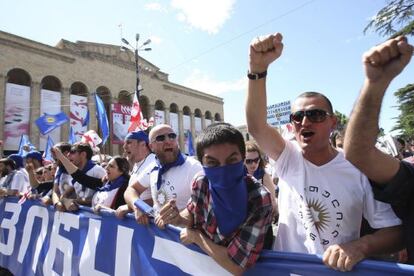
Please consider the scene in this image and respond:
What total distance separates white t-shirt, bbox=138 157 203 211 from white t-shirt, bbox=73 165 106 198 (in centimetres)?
140

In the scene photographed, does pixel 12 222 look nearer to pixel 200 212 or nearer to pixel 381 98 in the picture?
pixel 200 212

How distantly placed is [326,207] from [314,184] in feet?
0.46

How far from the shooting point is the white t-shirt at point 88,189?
12.7ft

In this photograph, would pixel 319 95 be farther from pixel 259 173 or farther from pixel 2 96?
pixel 2 96

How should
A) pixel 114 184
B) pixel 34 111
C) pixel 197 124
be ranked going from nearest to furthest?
pixel 114 184 → pixel 34 111 → pixel 197 124

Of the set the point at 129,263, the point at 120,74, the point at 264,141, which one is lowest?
the point at 129,263

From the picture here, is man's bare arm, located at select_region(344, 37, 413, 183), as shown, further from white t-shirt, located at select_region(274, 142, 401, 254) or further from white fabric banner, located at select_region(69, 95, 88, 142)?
white fabric banner, located at select_region(69, 95, 88, 142)

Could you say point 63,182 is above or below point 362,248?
above

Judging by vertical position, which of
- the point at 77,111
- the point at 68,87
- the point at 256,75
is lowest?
the point at 256,75

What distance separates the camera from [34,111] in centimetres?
2075

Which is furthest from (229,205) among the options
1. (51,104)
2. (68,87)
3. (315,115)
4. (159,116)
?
(159,116)

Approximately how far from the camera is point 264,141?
197 cm

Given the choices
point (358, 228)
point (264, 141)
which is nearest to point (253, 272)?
point (358, 228)

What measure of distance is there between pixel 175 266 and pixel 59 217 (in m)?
2.09
